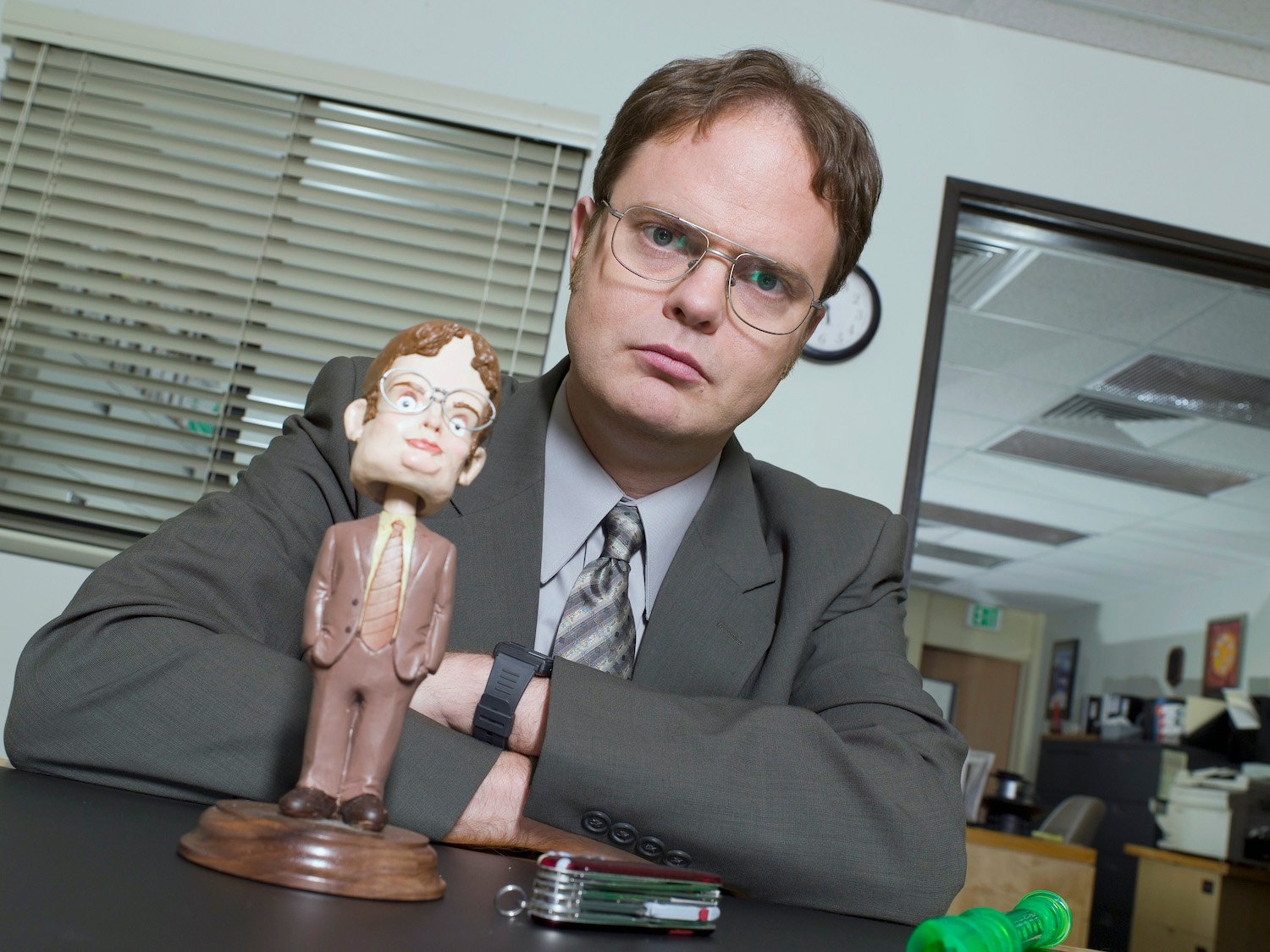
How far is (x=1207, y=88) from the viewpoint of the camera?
9.90 ft

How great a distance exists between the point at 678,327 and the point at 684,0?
199 cm

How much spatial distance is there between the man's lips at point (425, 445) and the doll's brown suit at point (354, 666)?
50mm

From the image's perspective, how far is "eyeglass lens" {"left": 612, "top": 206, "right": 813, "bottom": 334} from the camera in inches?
48.1

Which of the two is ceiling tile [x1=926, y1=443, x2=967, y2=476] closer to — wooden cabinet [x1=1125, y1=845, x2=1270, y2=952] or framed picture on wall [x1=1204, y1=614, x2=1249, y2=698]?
wooden cabinet [x1=1125, y1=845, x2=1270, y2=952]

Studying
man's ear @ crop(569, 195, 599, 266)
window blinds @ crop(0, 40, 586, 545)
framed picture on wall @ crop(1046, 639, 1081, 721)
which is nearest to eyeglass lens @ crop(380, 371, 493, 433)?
man's ear @ crop(569, 195, 599, 266)

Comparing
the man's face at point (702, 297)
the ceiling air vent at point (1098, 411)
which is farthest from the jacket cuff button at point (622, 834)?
the ceiling air vent at point (1098, 411)

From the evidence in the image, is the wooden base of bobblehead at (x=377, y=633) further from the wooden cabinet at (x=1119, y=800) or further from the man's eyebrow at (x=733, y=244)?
the wooden cabinet at (x=1119, y=800)

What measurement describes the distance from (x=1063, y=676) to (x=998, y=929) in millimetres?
11121

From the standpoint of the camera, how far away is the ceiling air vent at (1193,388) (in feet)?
15.7

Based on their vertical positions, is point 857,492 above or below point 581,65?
below

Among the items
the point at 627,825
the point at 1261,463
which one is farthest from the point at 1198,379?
the point at 627,825

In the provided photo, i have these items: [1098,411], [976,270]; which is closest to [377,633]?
[976,270]

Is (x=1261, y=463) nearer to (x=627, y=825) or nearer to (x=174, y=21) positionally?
(x=174, y=21)

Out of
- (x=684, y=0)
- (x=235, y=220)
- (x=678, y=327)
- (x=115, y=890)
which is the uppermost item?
(x=684, y=0)
